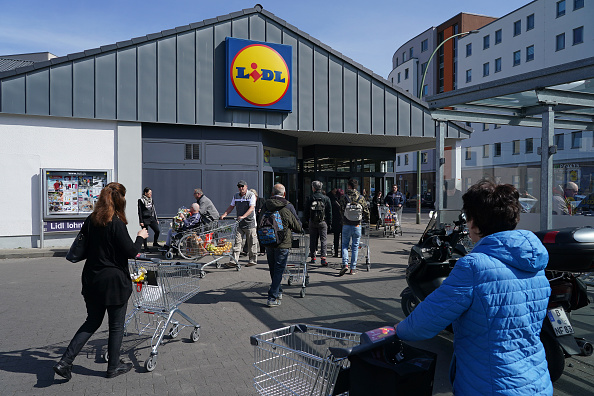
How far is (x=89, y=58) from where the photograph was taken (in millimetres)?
12812

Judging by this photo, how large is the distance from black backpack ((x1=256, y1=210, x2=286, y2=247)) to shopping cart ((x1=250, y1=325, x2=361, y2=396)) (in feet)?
12.3

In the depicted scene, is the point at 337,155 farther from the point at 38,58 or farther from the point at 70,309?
the point at 38,58

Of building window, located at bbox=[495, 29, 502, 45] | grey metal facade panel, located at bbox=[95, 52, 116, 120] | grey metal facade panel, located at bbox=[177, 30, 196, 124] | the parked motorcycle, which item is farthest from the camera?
building window, located at bbox=[495, 29, 502, 45]

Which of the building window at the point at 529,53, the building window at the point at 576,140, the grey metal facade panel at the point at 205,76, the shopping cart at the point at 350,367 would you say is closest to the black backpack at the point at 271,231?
the shopping cart at the point at 350,367

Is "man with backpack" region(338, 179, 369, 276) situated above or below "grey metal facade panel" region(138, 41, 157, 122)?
below

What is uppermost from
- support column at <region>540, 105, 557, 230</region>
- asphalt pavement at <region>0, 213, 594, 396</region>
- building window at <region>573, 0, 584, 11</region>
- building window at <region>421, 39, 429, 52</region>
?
building window at <region>421, 39, 429, 52</region>

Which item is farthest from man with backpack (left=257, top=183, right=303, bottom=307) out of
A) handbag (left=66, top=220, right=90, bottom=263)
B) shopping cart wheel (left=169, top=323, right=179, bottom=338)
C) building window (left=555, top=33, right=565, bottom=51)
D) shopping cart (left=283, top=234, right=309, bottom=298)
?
building window (left=555, top=33, right=565, bottom=51)

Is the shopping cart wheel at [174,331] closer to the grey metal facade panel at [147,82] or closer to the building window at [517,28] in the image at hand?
the grey metal facade panel at [147,82]

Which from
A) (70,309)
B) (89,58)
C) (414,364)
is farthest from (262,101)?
(414,364)

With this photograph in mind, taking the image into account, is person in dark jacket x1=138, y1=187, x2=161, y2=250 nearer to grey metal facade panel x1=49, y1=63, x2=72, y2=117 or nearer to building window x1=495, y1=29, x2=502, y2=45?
grey metal facade panel x1=49, y1=63, x2=72, y2=117

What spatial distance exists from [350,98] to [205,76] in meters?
5.05

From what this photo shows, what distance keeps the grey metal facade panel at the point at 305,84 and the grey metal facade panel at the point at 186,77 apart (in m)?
3.48

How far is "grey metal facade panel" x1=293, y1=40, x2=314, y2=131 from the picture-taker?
1499cm

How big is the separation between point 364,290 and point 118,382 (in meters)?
4.61
